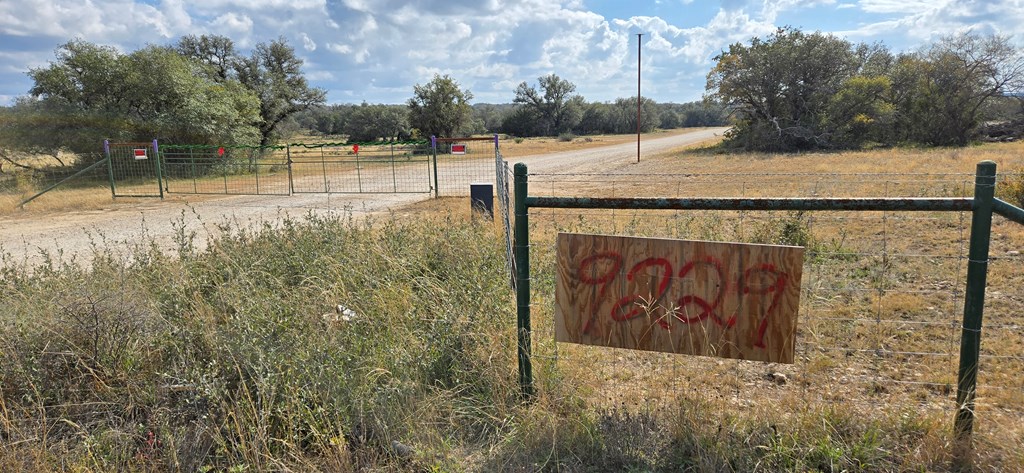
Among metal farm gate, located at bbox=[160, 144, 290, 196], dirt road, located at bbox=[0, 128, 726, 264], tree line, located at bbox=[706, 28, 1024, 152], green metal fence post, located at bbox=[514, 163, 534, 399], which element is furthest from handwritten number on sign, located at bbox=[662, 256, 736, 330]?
tree line, located at bbox=[706, 28, 1024, 152]

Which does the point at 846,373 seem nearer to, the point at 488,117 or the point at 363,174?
the point at 363,174

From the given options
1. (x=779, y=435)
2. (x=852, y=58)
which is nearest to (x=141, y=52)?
(x=779, y=435)

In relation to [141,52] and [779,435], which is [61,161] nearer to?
[141,52]

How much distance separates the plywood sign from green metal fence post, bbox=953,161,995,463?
76cm

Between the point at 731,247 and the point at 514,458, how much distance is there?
4.91 feet

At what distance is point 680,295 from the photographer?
3.02 meters

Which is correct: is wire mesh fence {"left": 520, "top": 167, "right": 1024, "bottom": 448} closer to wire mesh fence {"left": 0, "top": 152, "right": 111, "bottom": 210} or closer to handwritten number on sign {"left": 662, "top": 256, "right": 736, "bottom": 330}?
handwritten number on sign {"left": 662, "top": 256, "right": 736, "bottom": 330}

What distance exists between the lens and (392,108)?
60.4 meters

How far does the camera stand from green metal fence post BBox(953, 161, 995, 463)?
2670mm

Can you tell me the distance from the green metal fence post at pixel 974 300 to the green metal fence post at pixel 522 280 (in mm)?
2050

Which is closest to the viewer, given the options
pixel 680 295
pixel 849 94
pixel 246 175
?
pixel 680 295

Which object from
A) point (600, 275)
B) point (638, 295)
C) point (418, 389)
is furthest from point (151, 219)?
point (638, 295)

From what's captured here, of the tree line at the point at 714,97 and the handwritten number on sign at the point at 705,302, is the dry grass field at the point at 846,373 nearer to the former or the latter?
the handwritten number on sign at the point at 705,302

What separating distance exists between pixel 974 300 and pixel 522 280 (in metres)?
2.16
